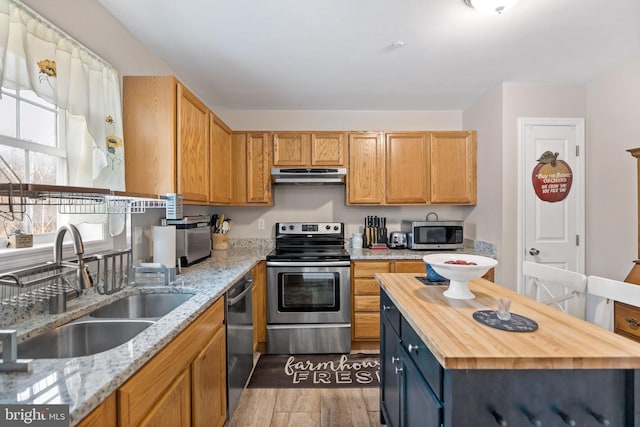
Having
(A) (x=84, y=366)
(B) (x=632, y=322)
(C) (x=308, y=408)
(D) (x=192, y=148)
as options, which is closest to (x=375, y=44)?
(D) (x=192, y=148)

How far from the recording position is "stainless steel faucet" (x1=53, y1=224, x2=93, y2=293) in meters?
1.16

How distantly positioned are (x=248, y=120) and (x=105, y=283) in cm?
241

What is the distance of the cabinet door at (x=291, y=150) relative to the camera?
3.09 m

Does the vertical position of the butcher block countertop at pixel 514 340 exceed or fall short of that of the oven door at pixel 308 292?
it exceeds it

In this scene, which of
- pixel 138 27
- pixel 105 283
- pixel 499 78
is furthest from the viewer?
pixel 499 78

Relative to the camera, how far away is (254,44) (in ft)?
6.63

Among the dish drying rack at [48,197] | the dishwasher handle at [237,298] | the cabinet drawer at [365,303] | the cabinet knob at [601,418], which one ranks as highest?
the dish drying rack at [48,197]

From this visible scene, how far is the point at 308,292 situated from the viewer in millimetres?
2707

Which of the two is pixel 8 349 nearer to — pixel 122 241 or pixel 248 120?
pixel 122 241

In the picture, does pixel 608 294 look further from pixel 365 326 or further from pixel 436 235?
pixel 365 326

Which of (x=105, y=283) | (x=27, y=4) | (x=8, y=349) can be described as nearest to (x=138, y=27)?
(x=27, y=4)

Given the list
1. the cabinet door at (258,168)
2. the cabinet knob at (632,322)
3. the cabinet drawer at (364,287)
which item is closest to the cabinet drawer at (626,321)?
the cabinet knob at (632,322)

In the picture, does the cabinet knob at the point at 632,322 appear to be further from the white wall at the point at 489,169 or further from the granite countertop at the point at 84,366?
the granite countertop at the point at 84,366

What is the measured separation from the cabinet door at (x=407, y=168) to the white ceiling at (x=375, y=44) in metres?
0.45
